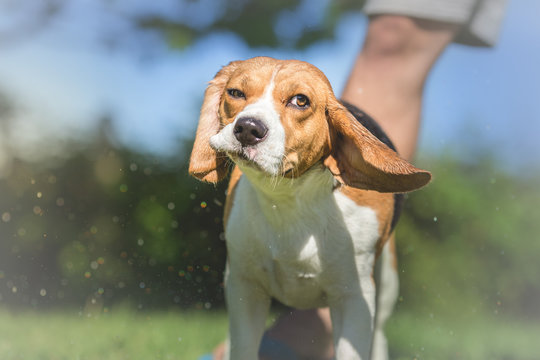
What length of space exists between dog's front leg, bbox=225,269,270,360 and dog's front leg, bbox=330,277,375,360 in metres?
0.33

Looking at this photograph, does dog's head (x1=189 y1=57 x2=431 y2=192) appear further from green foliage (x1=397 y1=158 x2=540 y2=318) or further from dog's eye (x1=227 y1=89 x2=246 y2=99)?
green foliage (x1=397 y1=158 x2=540 y2=318)

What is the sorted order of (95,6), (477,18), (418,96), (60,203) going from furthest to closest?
(95,6) → (60,203) → (477,18) → (418,96)

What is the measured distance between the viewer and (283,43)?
5.89 m

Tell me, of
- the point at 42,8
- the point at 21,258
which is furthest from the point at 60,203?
the point at 42,8

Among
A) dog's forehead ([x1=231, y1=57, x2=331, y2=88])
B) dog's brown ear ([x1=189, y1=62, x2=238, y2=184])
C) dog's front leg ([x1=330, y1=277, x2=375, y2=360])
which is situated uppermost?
dog's forehead ([x1=231, y1=57, x2=331, y2=88])

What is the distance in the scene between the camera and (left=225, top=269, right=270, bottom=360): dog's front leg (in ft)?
9.16

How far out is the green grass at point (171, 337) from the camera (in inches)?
151

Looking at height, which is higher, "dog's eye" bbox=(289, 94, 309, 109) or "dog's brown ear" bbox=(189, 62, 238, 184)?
"dog's eye" bbox=(289, 94, 309, 109)

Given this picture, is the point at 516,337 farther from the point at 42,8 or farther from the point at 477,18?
the point at 42,8

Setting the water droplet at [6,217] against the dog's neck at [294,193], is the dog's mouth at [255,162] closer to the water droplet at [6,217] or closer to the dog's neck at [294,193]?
the dog's neck at [294,193]

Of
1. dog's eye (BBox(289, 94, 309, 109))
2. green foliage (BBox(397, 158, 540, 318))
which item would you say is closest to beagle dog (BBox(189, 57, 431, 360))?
dog's eye (BBox(289, 94, 309, 109))

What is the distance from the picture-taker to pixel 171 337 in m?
4.33

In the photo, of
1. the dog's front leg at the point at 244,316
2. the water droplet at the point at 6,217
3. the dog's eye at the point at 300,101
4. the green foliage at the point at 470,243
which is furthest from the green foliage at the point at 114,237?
the dog's eye at the point at 300,101

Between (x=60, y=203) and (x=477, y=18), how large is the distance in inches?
146
